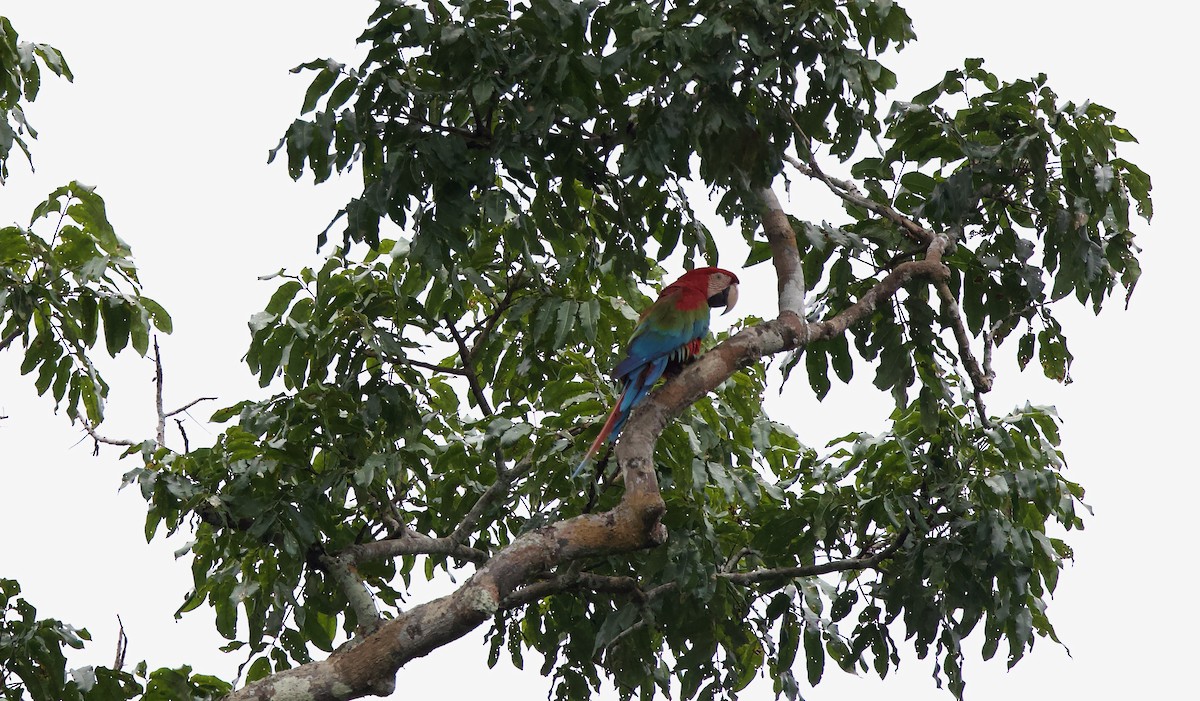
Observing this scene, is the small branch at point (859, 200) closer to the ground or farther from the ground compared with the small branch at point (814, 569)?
farther from the ground

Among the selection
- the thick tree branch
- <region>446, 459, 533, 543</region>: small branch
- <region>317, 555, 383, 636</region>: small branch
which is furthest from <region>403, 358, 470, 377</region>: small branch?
the thick tree branch

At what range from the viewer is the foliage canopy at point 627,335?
315 centimetres

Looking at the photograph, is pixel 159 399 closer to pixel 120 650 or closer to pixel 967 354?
pixel 120 650

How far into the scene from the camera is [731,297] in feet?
13.8

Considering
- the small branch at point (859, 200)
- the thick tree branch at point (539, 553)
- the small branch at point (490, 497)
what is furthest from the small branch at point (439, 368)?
the small branch at point (859, 200)

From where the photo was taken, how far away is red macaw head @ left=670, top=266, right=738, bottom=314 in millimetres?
4090

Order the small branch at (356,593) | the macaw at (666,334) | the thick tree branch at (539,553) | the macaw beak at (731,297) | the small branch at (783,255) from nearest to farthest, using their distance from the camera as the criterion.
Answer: the thick tree branch at (539,553), the small branch at (356,593), the small branch at (783,255), the macaw at (666,334), the macaw beak at (731,297)

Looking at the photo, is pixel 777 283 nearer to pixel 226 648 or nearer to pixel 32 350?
pixel 226 648

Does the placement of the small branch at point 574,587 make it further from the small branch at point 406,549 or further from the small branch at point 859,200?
the small branch at point 859,200

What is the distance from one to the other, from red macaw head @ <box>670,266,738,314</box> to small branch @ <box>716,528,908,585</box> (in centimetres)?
93

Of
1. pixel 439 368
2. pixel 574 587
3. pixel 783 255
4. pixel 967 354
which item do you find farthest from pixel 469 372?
pixel 967 354

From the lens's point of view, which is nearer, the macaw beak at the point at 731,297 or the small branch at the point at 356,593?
the small branch at the point at 356,593

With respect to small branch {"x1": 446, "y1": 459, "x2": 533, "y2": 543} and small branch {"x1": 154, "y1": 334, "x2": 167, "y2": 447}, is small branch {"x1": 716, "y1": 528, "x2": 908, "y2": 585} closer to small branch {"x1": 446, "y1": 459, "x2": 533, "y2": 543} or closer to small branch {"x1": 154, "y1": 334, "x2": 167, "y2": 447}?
small branch {"x1": 446, "y1": 459, "x2": 533, "y2": 543}

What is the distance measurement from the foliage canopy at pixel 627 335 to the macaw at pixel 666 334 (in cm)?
16
